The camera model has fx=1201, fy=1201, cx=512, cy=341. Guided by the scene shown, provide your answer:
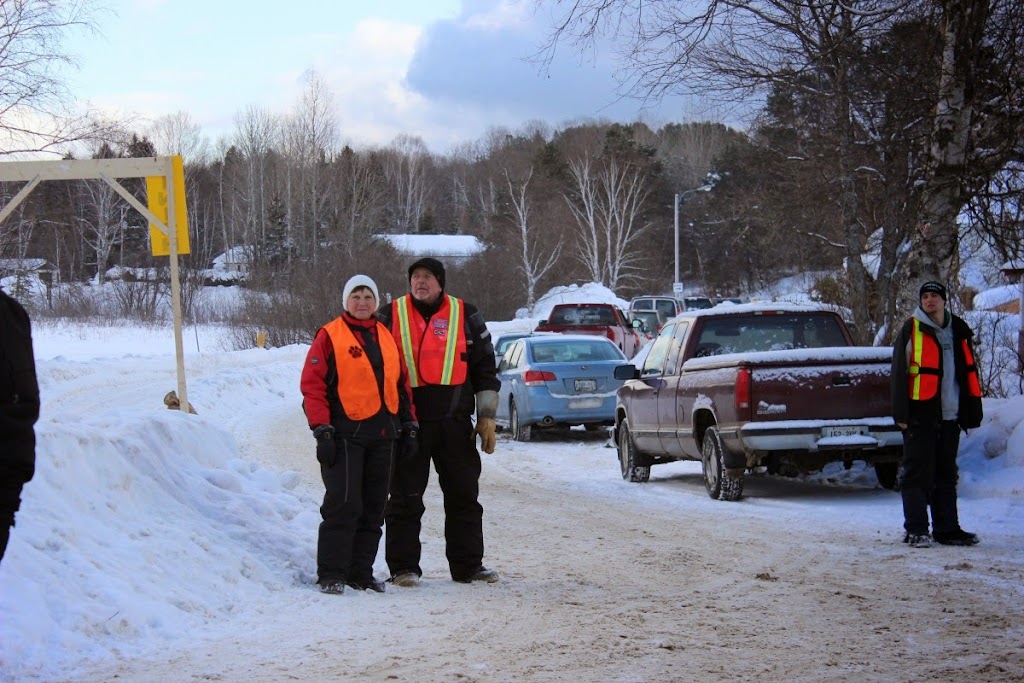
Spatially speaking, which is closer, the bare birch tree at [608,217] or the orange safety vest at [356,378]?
the orange safety vest at [356,378]

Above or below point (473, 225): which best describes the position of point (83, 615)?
below

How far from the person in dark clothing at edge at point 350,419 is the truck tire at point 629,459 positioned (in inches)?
248

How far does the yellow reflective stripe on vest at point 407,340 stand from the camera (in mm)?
7438

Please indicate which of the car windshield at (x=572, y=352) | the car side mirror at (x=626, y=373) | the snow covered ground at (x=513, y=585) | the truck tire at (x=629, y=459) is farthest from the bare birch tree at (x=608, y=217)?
the snow covered ground at (x=513, y=585)

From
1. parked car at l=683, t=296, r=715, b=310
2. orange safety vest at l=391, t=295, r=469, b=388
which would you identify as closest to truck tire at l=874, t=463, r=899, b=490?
orange safety vest at l=391, t=295, r=469, b=388

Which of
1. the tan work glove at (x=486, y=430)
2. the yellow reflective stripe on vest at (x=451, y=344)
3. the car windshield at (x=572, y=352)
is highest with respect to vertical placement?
the yellow reflective stripe on vest at (x=451, y=344)

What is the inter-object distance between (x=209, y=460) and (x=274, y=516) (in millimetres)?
1972

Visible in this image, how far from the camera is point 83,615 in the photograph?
5543 millimetres

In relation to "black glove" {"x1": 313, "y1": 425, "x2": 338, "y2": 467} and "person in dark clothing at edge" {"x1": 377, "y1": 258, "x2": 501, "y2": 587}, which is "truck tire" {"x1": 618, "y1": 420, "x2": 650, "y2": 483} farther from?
"black glove" {"x1": 313, "y1": 425, "x2": 338, "y2": 467}

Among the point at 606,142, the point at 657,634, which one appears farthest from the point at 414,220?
the point at 657,634

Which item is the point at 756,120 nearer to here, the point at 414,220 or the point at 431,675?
the point at 431,675

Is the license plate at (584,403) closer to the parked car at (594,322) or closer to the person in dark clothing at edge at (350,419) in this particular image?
the parked car at (594,322)

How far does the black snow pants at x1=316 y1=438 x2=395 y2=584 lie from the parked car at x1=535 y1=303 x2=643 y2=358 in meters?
20.1

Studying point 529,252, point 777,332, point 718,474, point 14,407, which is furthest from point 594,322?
point 529,252
